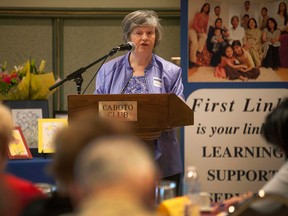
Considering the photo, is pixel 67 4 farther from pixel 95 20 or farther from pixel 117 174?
pixel 117 174

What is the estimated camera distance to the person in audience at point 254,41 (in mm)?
5711

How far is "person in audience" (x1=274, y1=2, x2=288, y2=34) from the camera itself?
18.6 feet

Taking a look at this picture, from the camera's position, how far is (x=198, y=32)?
574 centimetres

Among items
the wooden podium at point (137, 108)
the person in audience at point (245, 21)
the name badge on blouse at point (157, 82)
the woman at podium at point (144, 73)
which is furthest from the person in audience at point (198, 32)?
the wooden podium at point (137, 108)

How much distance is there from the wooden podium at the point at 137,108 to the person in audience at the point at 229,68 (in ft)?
8.33

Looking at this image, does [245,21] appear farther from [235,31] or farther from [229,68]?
[229,68]

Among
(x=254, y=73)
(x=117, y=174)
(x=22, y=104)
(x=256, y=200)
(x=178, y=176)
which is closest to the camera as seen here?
(x=117, y=174)

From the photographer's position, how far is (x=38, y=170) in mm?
4188

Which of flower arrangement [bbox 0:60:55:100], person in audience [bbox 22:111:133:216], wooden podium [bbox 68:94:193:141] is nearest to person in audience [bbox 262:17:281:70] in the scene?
flower arrangement [bbox 0:60:55:100]

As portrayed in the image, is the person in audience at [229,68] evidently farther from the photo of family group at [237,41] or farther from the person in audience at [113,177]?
the person in audience at [113,177]

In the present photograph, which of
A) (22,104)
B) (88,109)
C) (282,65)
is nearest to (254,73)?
(282,65)

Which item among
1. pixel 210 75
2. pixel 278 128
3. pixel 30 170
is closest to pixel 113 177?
pixel 278 128

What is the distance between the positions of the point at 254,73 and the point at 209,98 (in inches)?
17.1

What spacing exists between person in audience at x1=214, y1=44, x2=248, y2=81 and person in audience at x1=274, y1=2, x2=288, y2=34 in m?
0.45
